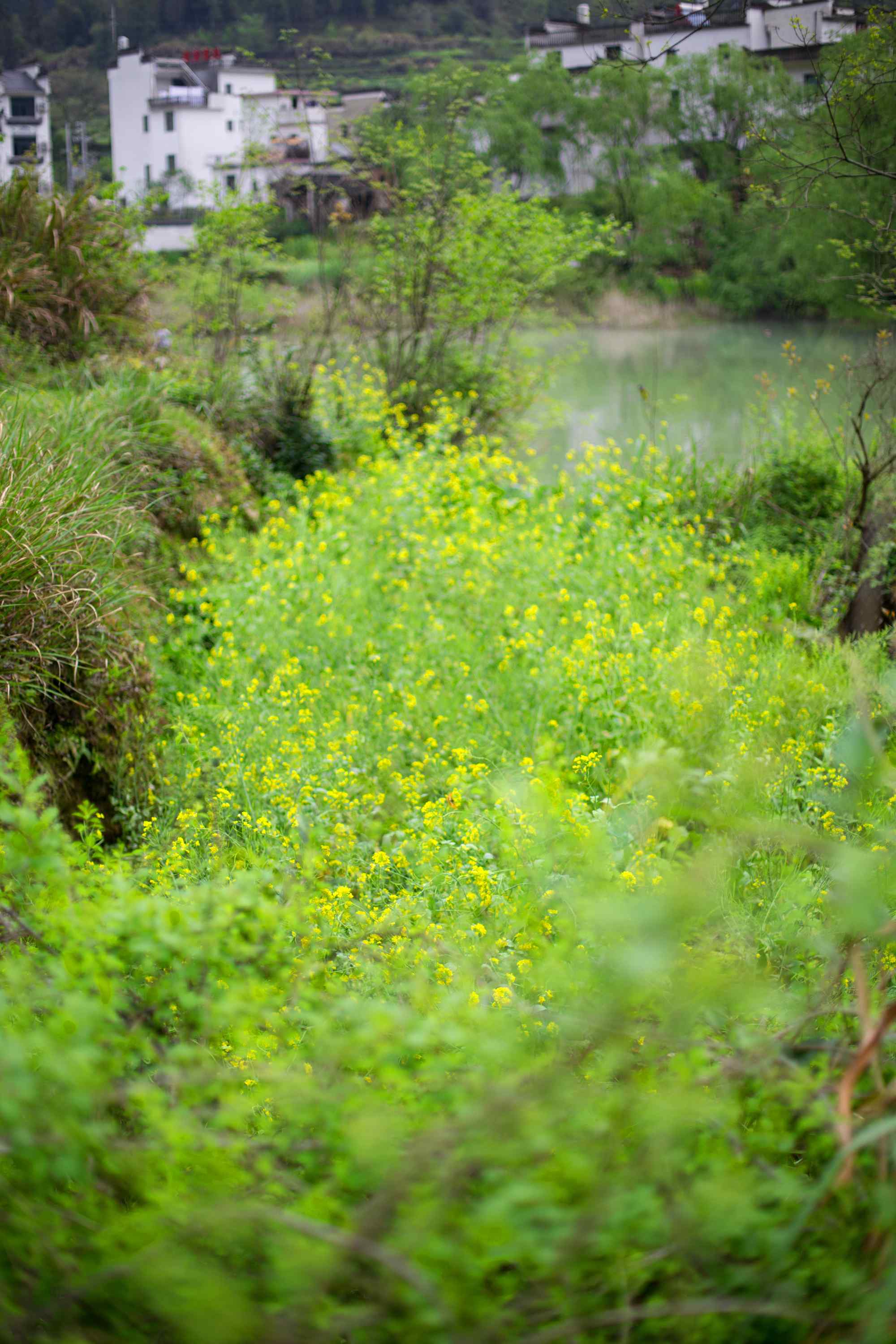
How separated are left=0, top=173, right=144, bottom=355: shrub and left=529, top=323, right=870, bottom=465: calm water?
3871 mm

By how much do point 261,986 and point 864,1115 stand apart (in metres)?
0.77

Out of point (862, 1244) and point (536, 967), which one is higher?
point (862, 1244)

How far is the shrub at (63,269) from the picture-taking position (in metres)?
6.59

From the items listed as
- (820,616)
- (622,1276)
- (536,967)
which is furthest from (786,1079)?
(820,616)

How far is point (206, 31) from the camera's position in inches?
1143

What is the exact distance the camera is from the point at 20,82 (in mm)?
26734

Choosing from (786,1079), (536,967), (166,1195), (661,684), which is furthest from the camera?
(661,684)

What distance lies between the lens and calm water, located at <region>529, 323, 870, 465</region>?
10.00 m

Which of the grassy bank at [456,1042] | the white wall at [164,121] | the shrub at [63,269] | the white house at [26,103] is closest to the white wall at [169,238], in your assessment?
the shrub at [63,269]

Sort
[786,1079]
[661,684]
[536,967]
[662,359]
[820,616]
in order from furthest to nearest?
[662,359], [820,616], [661,684], [536,967], [786,1079]

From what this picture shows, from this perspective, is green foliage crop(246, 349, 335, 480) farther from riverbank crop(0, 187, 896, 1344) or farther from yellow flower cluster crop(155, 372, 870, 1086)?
yellow flower cluster crop(155, 372, 870, 1086)

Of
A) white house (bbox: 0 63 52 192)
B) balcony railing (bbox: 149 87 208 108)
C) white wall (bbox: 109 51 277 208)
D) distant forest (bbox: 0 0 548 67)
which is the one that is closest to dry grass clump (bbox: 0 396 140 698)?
white house (bbox: 0 63 52 192)

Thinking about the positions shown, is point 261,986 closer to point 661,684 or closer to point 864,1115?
point 864,1115

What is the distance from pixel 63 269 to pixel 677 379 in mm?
10450
